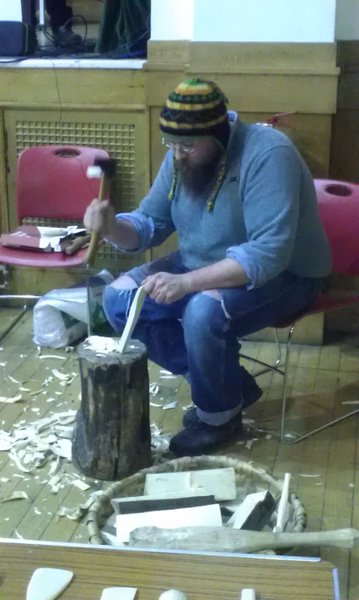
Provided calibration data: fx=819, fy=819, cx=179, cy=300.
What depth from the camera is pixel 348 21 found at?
3129 mm

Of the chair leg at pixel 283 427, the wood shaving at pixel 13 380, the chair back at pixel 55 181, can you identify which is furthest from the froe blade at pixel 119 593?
the chair back at pixel 55 181

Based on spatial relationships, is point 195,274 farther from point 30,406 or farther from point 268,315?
point 30,406

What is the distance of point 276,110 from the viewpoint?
10.4ft

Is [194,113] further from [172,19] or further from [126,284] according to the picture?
[172,19]

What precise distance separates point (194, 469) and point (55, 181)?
1.51m

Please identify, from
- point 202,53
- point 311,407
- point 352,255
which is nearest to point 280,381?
point 311,407

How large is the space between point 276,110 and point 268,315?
104 cm

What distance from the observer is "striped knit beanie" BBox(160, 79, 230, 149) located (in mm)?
2301

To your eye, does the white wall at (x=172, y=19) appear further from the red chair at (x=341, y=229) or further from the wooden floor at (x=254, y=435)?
the wooden floor at (x=254, y=435)

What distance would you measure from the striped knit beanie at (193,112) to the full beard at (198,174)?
90 millimetres

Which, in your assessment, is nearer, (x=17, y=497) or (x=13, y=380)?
(x=17, y=497)

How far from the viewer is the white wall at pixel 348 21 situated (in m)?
3.11

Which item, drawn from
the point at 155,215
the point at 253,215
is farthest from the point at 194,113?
the point at 155,215

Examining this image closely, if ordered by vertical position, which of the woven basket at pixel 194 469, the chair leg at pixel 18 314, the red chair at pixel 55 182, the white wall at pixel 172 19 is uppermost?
the white wall at pixel 172 19
